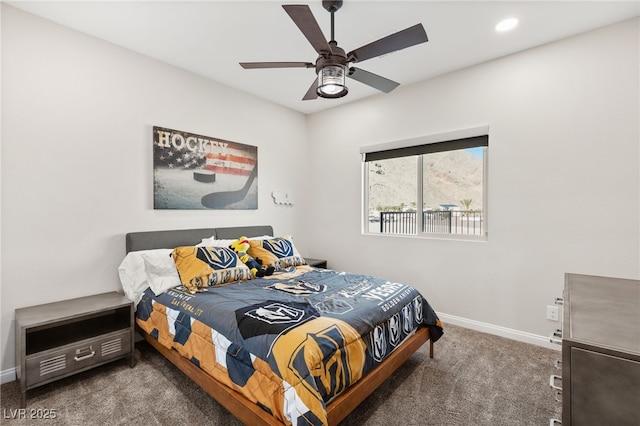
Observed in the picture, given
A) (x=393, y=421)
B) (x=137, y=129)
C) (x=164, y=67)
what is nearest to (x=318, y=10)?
(x=164, y=67)

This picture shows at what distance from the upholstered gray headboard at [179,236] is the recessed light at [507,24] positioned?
3.21 meters

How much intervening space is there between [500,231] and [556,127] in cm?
107

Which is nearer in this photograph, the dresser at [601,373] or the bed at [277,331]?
the dresser at [601,373]

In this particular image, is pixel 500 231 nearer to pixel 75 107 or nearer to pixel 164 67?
pixel 164 67

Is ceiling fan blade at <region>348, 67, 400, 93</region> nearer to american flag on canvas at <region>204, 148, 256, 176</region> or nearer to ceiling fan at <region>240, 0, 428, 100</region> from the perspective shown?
ceiling fan at <region>240, 0, 428, 100</region>

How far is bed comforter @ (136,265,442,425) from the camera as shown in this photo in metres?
1.46

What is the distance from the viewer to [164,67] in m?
3.08

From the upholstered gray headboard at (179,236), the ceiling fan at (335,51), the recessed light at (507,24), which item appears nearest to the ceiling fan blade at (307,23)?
the ceiling fan at (335,51)

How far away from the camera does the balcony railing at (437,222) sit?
3330 millimetres

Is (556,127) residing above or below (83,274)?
above

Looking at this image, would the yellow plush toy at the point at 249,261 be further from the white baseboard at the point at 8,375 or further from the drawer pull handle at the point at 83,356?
the white baseboard at the point at 8,375

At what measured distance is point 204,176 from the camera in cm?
338

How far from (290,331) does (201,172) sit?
7.73ft

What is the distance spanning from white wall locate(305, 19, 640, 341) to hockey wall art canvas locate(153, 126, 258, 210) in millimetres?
1821
